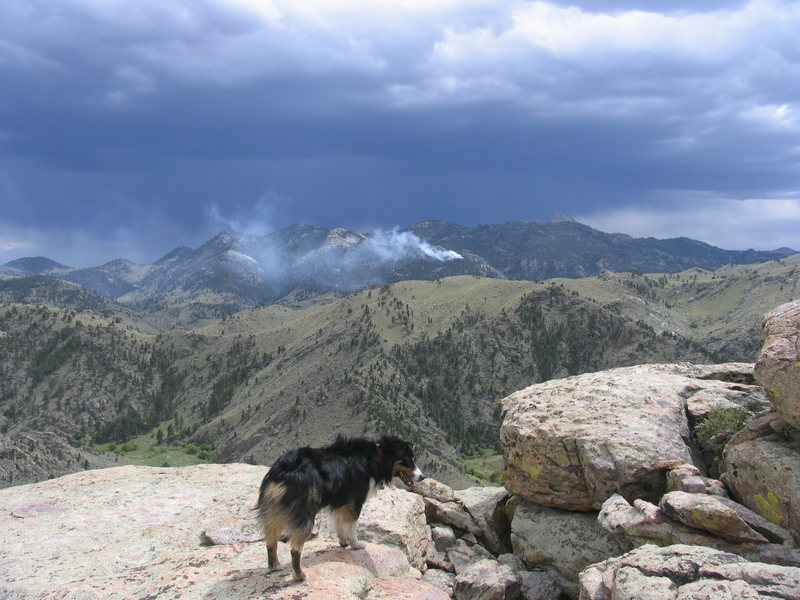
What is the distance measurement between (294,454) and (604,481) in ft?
28.8

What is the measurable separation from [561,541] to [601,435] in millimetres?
3338

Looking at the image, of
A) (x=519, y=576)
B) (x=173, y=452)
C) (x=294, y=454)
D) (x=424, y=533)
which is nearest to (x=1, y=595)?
(x=294, y=454)

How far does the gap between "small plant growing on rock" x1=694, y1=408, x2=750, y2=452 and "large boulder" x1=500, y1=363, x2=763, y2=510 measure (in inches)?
20.0

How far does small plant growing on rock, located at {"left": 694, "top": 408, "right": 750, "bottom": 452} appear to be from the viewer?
50.2 ft

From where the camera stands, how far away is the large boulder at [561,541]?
1445cm

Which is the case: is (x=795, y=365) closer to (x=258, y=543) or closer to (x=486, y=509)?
(x=486, y=509)

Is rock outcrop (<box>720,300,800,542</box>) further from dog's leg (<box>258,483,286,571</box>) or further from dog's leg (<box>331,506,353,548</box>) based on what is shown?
dog's leg (<box>258,483,286,571</box>)

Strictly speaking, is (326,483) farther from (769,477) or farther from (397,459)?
(769,477)

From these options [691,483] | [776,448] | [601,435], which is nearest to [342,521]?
[601,435]

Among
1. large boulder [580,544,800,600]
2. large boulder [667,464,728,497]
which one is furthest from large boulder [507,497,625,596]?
large boulder [580,544,800,600]

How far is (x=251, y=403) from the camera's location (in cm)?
18900

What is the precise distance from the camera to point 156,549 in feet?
46.0

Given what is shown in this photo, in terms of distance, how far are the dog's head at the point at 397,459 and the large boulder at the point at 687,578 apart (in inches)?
180

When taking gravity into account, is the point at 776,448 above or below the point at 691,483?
above
